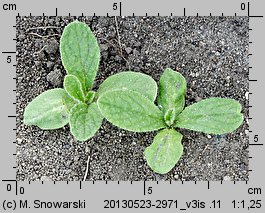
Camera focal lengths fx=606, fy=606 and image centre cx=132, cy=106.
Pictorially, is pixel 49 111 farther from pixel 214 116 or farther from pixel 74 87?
pixel 214 116

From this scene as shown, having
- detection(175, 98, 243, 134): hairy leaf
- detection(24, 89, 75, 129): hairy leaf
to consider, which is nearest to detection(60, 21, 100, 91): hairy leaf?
detection(24, 89, 75, 129): hairy leaf

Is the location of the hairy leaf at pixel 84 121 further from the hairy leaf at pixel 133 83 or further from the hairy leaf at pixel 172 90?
the hairy leaf at pixel 172 90

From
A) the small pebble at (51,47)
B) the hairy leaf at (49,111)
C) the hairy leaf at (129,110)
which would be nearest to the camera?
the hairy leaf at (129,110)

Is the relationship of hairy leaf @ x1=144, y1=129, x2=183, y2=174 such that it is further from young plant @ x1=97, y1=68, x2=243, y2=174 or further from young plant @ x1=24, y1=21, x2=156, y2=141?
young plant @ x1=24, y1=21, x2=156, y2=141

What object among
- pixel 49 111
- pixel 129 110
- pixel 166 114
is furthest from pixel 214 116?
pixel 49 111

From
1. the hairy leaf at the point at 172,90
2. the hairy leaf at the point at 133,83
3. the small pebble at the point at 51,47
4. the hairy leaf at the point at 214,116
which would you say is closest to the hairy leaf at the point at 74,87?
the hairy leaf at the point at 133,83

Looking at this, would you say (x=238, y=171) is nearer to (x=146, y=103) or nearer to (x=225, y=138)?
(x=225, y=138)

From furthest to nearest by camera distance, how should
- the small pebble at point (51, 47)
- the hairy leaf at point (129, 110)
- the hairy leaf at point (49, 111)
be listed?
the small pebble at point (51, 47), the hairy leaf at point (49, 111), the hairy leaf at point (129, 110)

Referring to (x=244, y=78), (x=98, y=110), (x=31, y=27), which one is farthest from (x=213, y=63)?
(x=31, y=27)
